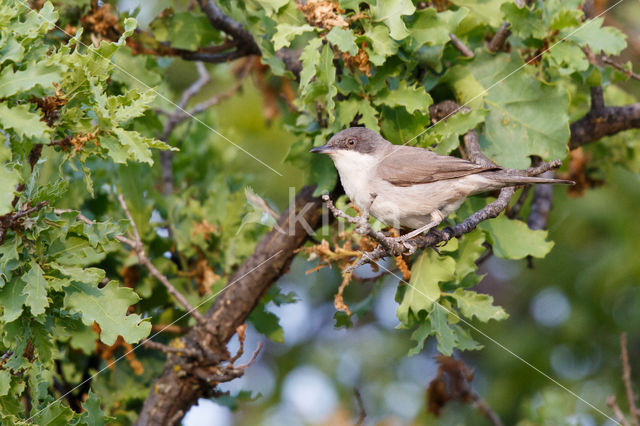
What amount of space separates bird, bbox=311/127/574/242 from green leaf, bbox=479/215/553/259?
26 cm

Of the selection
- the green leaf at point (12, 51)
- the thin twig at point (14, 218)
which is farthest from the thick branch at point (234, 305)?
the green leaf at point (12, 51)

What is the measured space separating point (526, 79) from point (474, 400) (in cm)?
245

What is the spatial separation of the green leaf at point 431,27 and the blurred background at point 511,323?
267 cm

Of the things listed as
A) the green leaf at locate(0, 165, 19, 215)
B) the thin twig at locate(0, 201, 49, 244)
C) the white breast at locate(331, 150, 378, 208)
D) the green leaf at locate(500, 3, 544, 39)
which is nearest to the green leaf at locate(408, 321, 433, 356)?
the white breast at locate(331, 150, 378, 208)

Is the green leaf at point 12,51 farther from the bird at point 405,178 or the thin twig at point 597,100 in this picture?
the thin twig at point 597,100

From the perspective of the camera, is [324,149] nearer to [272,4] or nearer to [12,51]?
[272,4]

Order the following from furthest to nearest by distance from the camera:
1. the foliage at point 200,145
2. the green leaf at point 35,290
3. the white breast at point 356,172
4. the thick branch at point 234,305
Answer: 1. the thick branch at point 234,305
2. the white breast at point 356,172
3. the foliage at point 200,145
4. the green leaf at point 35,290

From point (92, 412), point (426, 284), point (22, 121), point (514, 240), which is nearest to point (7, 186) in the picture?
point (22, 121)

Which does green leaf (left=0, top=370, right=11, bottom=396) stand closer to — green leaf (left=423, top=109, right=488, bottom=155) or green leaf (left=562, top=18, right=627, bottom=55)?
green leaf (left=423, top=109, right=488, bottom=155)

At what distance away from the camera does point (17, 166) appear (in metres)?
2.82

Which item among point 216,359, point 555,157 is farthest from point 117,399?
point 555,157

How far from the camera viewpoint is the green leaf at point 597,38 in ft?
13.1

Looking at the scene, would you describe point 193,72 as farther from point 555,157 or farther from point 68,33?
point 555,157

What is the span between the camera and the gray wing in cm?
379
